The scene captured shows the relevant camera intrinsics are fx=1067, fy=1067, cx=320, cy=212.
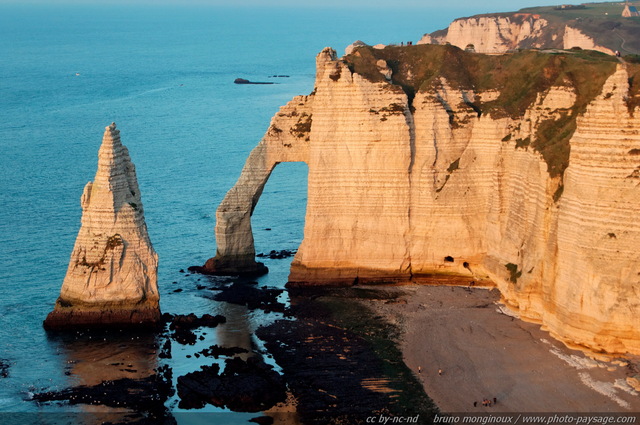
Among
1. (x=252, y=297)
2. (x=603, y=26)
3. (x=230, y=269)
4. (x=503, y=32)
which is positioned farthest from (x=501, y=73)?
(x=603, y=26)

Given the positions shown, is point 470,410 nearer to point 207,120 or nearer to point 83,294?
point 83,294

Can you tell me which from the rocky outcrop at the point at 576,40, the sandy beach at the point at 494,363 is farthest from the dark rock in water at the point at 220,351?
the rocky outcrop at the point at 576,40

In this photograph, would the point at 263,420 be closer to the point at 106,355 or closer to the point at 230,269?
the point at 106,355

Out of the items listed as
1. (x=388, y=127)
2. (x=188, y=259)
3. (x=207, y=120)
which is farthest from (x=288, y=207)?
(x=207, y=120)

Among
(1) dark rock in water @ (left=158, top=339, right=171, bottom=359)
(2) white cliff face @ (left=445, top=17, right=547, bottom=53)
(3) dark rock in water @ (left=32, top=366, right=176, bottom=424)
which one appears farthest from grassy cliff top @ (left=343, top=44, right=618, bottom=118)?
(2) white cliff face @ (left=445, top=17, right=547, bottom=53)

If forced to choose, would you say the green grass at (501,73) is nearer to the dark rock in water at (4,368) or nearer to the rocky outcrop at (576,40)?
the dark rock in water at (4,368)

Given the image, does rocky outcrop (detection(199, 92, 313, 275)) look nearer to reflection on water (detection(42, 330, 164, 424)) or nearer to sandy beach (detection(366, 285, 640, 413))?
sandy beach (detection(366, 285, 640, 413))
